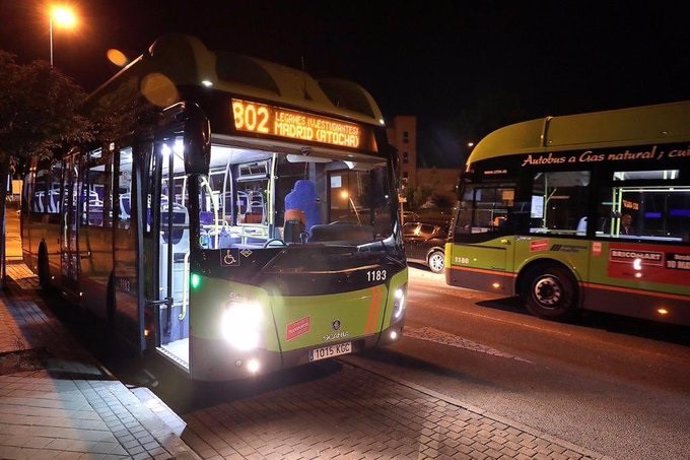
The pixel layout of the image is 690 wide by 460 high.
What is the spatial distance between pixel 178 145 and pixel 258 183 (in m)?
1.52

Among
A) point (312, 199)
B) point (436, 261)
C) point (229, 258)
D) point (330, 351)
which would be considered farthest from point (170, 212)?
point (436, 261)

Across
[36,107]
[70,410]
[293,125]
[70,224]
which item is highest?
[36,107]

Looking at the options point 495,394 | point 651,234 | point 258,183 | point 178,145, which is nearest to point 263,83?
point 178,145

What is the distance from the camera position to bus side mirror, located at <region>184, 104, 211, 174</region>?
4219 mm

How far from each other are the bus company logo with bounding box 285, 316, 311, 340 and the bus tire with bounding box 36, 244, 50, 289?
731cm

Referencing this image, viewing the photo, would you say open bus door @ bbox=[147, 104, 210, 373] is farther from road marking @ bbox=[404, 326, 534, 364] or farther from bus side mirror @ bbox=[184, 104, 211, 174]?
road marking @ bbox=[404, 326, 534, 364]

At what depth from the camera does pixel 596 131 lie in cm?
863

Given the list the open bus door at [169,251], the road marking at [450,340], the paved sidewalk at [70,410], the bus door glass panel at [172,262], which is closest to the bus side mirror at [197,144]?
the open bus door at [169,251]

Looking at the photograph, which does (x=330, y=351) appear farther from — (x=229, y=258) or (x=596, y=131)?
(x=596, y=131)

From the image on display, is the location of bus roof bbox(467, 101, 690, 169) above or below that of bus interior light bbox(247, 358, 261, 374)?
above

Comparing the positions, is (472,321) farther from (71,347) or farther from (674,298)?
(71,347)

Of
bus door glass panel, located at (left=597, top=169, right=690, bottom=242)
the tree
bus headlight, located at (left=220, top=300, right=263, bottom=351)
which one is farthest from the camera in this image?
bus door glass panel, located at (left=597, top=169, right=690, bottom=242)

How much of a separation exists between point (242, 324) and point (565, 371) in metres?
4.12

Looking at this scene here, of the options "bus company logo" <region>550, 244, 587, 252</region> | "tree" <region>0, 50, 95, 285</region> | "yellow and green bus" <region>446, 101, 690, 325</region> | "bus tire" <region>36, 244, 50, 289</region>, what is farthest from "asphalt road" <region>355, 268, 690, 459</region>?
"bus tire" <region>36, 244, 50, 289</region>
